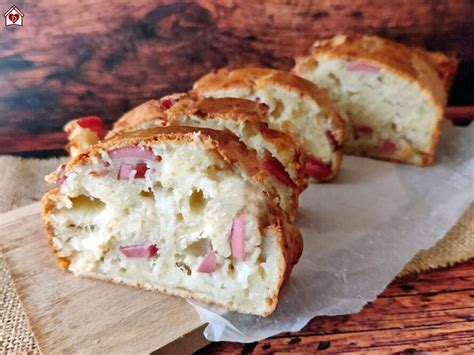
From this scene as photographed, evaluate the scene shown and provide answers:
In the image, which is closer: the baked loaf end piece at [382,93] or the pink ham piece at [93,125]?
the pink ham piece at [93,125]

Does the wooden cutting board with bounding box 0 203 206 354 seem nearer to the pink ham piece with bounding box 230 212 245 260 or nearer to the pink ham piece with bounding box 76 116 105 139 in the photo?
the pink ham piece with bounding box 230 212 245 260

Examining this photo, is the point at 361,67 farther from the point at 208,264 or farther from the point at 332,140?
the point at 208,264

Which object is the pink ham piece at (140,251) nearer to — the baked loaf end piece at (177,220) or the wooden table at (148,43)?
the baked loaf end piece at (177,220)

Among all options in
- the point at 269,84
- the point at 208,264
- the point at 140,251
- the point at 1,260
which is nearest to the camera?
the point at 208,264

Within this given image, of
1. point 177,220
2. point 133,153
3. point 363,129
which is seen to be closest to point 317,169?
point 363,129

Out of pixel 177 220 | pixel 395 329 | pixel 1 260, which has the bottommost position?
pixel 1 260

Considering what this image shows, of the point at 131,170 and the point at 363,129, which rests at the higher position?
the point at 131,170

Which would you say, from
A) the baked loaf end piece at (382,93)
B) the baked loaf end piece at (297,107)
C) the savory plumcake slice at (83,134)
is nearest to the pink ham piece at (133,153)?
the savory plumcake slice at (83,134)
